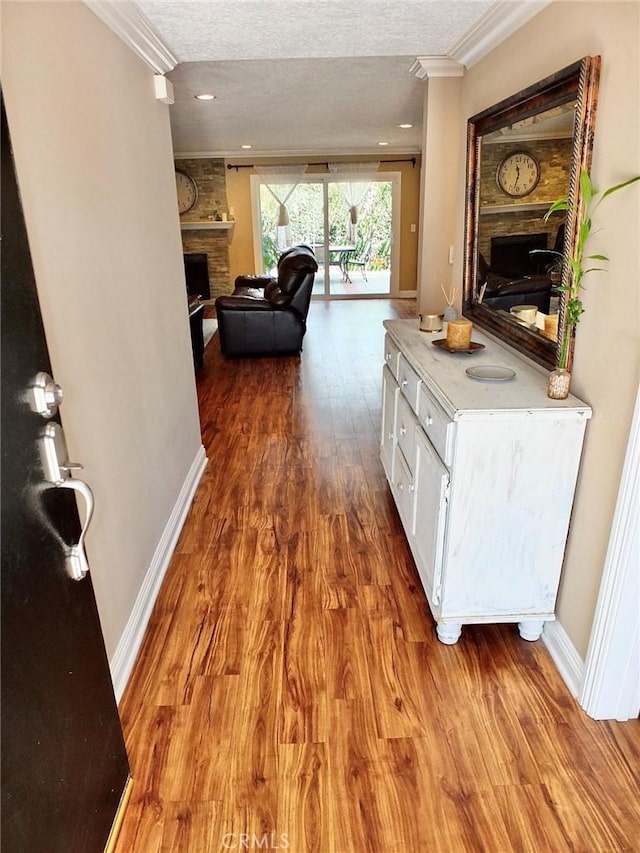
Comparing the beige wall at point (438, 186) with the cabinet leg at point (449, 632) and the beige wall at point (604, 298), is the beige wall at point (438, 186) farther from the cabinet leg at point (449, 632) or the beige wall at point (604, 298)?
the cabinet leg at point (449, 632)

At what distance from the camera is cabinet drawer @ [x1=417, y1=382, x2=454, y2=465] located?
1855 mm

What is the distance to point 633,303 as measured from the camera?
1553 mm

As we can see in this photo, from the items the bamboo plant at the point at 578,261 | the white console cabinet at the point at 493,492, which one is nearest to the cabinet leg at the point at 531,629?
the white console cabinet at the point at 493,492

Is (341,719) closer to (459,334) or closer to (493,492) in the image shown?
(493,492)

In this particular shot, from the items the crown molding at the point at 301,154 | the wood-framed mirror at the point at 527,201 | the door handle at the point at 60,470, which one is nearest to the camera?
the door handle at the point at 60,470

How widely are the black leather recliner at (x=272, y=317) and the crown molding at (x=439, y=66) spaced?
2.97m

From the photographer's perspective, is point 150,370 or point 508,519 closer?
point 508,519

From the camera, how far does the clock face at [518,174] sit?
2209 mm

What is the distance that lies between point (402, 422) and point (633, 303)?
1.19m

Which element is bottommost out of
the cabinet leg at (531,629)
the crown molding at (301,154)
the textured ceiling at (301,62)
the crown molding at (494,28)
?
the cabinet leg at (531,629)

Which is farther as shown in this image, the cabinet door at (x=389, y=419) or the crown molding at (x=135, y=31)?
the cabinet door at (x=389, y=419)

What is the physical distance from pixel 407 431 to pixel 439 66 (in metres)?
2.05

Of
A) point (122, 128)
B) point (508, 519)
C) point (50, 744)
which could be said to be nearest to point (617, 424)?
point (508, 519)

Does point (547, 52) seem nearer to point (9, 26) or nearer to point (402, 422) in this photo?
point (402, 422)
